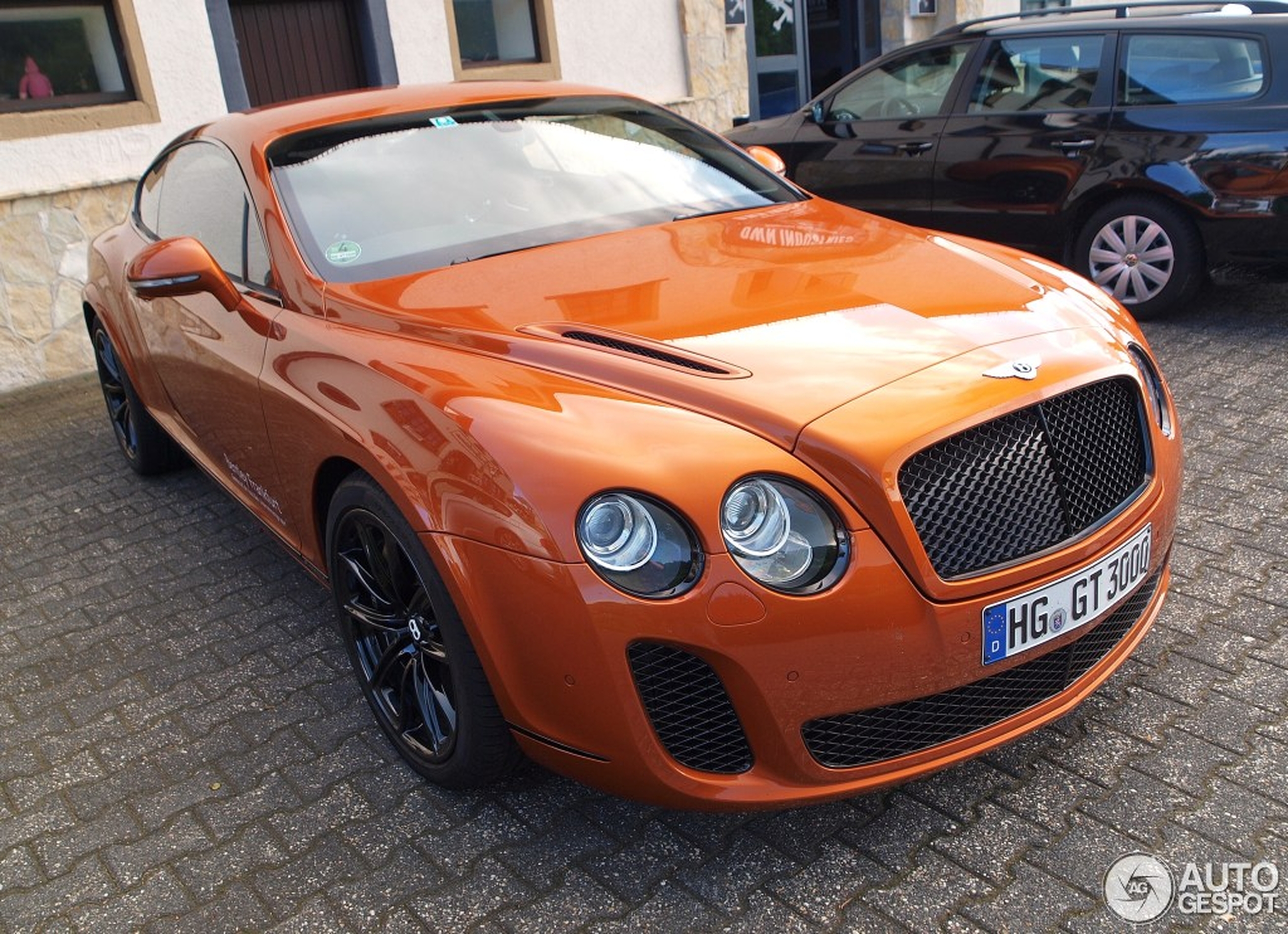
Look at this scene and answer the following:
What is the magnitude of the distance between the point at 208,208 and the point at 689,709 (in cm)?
267

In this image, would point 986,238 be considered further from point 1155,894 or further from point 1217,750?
point 1155,894

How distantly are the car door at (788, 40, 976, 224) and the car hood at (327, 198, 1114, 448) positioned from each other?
3731 mm

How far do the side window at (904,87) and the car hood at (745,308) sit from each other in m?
3.87

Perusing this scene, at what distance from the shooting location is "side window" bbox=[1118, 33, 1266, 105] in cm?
570

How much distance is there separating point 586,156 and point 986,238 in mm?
3756

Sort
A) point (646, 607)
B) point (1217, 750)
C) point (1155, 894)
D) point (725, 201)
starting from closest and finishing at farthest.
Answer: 1. point (646, 607)
2. point (1155, 894)
3. point (1217, 750)
4. point (725, 201)

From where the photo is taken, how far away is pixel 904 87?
708 cm

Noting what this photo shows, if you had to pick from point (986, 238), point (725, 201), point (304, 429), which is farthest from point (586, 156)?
point (986, 238)

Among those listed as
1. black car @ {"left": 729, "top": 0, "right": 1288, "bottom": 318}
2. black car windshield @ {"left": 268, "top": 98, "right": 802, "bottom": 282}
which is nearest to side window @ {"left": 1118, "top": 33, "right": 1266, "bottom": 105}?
black car @ {"left": 729, "top": 0, "right": 1288, "bottom": 318}

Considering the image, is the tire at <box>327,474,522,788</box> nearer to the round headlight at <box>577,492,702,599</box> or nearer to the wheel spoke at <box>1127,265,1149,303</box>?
the round headlight at <box>577,492,702,599</box>

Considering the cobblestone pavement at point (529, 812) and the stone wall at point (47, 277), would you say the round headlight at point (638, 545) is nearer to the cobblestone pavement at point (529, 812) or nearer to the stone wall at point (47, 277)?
the cobblestone pavement at point (529, 812)

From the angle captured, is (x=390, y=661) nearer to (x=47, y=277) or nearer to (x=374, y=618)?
(x=374, y=618)

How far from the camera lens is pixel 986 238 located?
676 centimetres

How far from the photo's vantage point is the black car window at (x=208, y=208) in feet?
11.2
